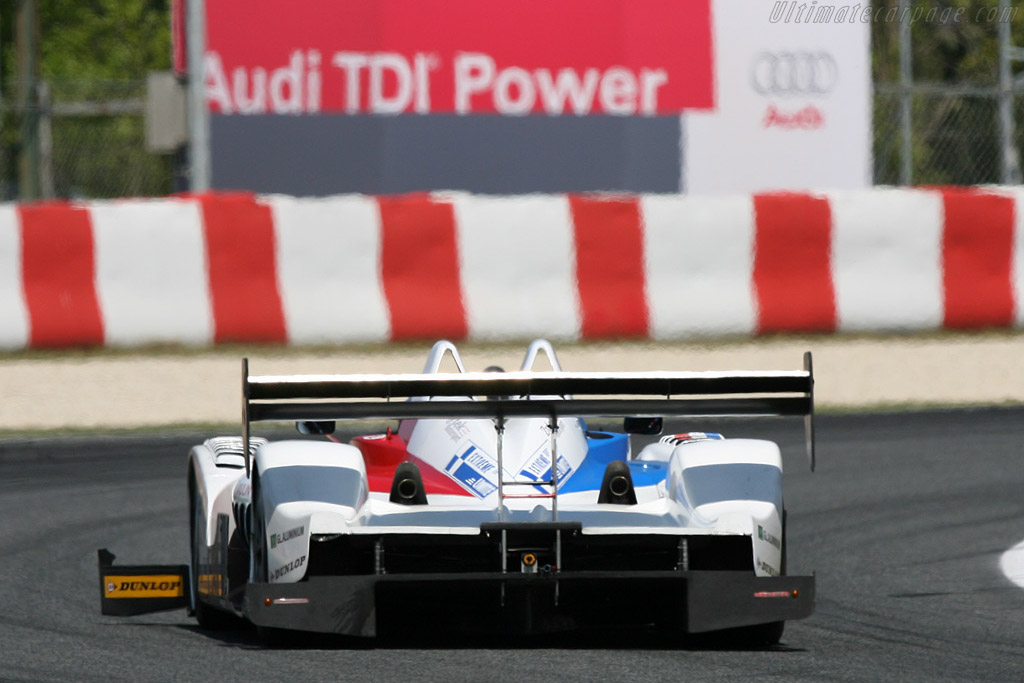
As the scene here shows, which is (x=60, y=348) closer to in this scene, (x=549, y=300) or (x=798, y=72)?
(x=549, y=300)

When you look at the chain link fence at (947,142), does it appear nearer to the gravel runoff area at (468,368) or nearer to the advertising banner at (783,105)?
the advertising banner at (783,105)

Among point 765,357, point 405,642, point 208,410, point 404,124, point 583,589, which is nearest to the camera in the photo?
point 583,589

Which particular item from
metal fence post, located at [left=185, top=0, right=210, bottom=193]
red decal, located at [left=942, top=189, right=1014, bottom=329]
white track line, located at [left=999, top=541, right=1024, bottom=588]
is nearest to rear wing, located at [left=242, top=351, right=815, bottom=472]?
white track line, located at [left=999, top=541, right=1024, bottom=588]

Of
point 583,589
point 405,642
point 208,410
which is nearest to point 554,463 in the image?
point 583,589

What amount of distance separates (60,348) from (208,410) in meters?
2.33

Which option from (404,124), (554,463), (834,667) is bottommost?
(834,667)

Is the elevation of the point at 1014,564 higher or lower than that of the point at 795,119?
lower

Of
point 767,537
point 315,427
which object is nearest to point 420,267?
point 315,427

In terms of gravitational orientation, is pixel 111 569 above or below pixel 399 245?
below

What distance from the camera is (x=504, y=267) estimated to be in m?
14.8

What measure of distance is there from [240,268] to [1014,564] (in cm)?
787

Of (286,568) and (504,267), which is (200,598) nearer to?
(286,568)

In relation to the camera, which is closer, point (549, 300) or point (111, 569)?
point (111, 569)

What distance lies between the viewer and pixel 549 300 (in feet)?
48.5
